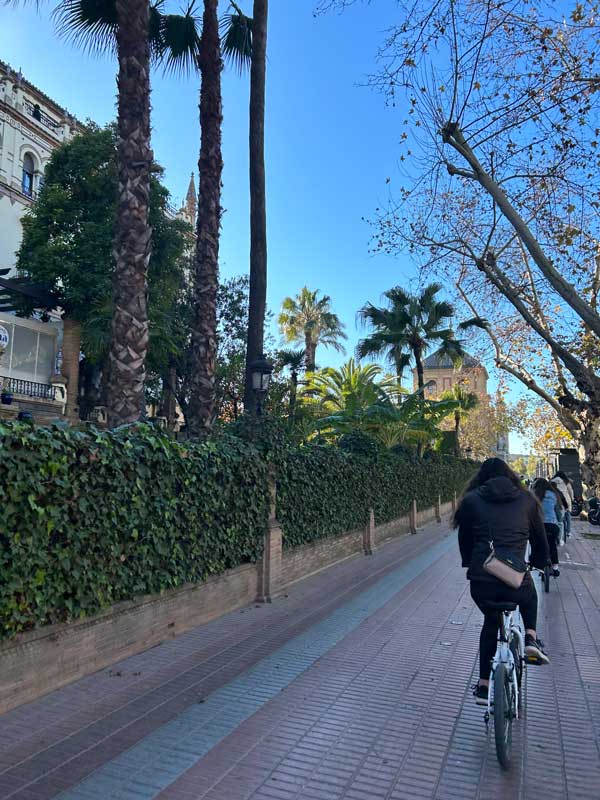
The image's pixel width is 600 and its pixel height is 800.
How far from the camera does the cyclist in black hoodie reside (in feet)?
13.5

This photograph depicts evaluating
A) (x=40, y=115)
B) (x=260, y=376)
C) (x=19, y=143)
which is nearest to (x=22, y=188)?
(x=19, y=143)

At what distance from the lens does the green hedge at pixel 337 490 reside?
974 cm

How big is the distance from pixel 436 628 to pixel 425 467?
49.0 feet

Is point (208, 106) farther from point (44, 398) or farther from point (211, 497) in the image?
point (44, 398)

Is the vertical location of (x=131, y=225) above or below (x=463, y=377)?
below

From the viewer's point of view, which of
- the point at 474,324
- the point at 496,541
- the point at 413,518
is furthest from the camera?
the point at 474,324

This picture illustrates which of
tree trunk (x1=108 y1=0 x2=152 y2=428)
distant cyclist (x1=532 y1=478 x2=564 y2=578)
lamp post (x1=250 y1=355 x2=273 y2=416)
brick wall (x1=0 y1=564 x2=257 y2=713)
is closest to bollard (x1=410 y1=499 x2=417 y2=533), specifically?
distant cyclist (x1=532 y1=478 x2=564 y2=578)

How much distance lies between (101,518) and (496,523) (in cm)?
322

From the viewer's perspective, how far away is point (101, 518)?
17.0 ft

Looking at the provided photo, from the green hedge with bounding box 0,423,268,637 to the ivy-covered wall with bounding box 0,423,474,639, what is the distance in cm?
1

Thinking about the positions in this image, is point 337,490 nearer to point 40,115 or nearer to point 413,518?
point 413,518

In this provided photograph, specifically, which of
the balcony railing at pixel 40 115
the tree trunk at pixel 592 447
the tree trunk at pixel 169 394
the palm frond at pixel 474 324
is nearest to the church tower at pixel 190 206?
the balcony railing at pixel 40 115

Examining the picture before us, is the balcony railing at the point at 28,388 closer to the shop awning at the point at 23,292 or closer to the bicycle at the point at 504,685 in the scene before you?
the shop awning at the point at 23,292

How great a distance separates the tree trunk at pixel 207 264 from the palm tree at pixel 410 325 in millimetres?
16960
